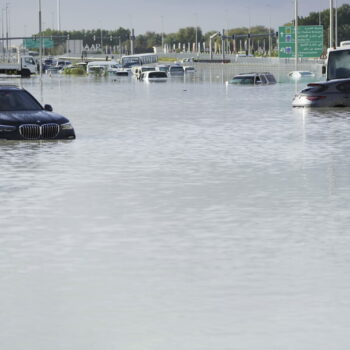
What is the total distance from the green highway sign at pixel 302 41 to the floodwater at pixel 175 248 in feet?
243

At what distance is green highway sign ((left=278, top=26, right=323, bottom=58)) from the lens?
321ft

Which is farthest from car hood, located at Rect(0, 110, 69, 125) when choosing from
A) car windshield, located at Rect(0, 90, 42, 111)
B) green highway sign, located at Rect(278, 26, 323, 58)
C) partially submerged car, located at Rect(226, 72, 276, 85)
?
green highway sign, located at Rect(278, 26, 323, 58)

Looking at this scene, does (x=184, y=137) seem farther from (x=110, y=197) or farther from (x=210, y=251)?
(x=210, y=251)

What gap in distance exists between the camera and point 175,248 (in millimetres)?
11617

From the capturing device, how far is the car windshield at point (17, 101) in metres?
28.7

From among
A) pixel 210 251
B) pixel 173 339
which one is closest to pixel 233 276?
pixel 210 251

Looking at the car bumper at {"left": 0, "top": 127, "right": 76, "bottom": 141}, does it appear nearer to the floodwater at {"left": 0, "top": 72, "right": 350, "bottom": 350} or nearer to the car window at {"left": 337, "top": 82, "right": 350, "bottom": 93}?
the floodwater at {"left": 0, "top": 72, "right": 350, "bottom": 350}

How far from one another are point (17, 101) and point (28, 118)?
2.42m

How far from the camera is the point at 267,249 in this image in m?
11.5

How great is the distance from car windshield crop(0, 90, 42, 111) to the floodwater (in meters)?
3.73

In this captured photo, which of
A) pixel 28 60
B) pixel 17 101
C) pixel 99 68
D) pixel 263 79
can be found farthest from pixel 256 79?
pixel 99 68

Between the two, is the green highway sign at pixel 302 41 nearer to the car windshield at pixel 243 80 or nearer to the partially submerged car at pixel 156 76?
the car windshield at pixel 243 80

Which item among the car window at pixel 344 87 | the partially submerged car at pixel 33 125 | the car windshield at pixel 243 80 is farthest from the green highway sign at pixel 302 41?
the partially submerged car at pixel 33 125

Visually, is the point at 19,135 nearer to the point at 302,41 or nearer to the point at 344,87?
the point at 344,87
